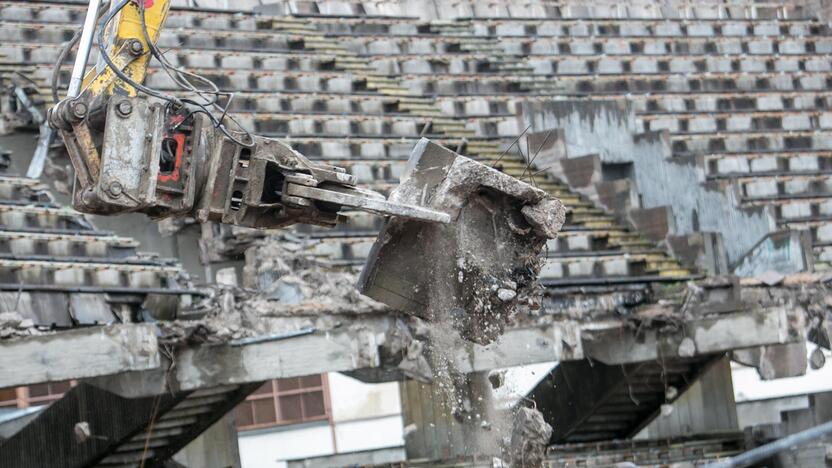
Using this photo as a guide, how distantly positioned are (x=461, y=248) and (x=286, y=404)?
17.6m

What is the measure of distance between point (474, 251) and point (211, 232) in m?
6.16

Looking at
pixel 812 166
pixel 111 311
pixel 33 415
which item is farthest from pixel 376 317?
pixel 812 166

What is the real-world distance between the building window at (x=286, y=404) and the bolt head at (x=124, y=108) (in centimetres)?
1787

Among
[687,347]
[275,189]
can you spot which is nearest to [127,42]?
[275,189]

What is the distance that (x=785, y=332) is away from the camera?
15000 millimetres

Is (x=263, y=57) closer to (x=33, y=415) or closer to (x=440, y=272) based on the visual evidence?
(x=33, y=415)

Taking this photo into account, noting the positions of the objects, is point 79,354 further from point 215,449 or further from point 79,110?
point 215,449

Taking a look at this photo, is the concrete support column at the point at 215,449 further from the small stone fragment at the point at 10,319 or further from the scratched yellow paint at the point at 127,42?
the scratched yellow paint at the point at 127,42

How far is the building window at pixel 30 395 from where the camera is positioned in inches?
872

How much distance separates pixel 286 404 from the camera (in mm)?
26453

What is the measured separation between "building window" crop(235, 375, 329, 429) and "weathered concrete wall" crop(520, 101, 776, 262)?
28.7ft

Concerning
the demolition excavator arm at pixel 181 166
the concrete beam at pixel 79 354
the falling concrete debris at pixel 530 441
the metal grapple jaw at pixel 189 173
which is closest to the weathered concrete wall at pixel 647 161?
the falling concrete debris at pixel 530 441

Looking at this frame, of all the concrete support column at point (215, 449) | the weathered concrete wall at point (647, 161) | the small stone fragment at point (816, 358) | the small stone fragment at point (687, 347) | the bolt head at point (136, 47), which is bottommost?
the concrete support column at point (215, 449)

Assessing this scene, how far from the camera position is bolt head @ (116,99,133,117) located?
26.8 feet
